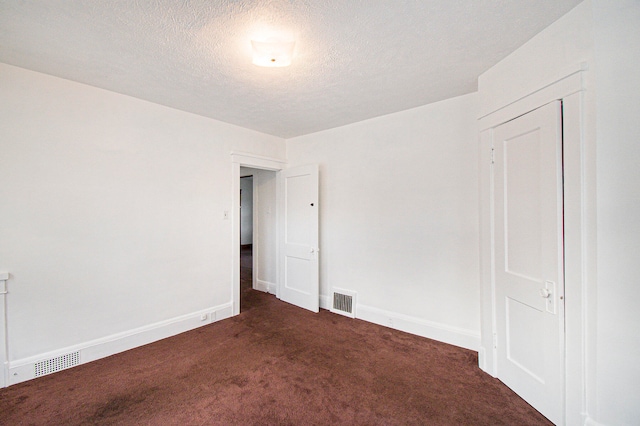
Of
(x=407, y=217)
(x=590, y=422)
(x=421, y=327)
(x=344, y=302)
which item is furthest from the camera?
(x=344, y=302)

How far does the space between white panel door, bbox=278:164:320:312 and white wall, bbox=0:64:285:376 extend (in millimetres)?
1037

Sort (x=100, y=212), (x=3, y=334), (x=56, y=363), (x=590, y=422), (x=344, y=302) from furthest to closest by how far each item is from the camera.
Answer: (x=344, y=302) < (x=100, y=212) < (x=56, y=363) < (x=3, y=334) < (x=590, y=422)

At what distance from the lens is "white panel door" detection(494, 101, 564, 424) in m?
1.69

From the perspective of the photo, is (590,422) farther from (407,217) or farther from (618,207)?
(407,217)

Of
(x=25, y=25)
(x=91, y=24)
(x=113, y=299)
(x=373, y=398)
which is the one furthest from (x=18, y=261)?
(x=373, y=398)

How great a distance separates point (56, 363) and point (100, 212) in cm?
137

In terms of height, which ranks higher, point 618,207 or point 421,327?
point 618,207

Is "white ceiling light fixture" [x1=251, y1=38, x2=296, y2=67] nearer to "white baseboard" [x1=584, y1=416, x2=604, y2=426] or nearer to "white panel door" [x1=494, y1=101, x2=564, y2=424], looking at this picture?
"white panel door" [x1=494, y1=101, x2=564, y2=424]

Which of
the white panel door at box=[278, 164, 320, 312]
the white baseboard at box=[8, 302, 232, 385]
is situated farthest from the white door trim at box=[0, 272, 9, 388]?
the white panel door at box=[278, 164, 320, 312]

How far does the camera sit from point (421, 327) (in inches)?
120

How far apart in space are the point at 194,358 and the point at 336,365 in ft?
4.58

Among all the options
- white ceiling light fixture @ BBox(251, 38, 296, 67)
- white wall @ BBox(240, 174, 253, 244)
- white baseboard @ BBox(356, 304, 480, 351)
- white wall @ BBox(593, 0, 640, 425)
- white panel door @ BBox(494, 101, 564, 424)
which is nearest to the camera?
white wall @ BBox(593, 0, 640, 425)

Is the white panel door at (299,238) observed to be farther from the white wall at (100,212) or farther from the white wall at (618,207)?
the white wall at (618,207)

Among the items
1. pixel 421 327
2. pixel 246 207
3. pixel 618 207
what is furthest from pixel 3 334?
pixel 246 207
